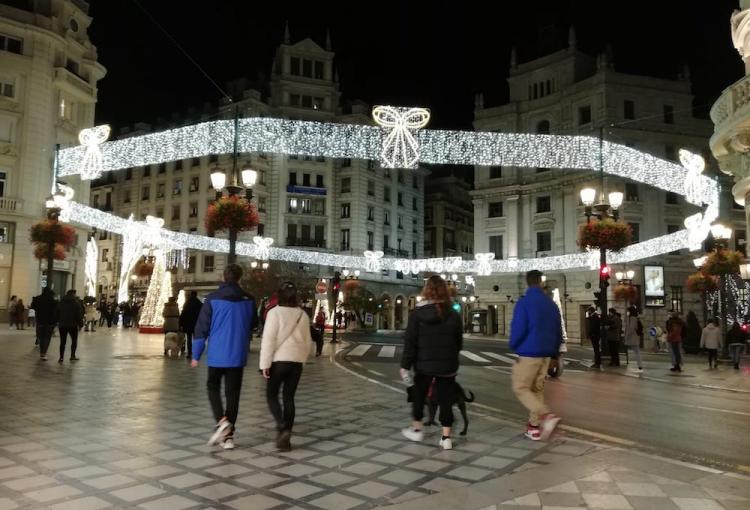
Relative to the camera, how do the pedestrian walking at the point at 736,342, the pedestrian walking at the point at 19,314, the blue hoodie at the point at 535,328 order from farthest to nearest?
1. the pedestrian walking at the point at 19,314
2. the pedestrian walking at the point at 736,342
3. the blue hoodie at the point at 535,328

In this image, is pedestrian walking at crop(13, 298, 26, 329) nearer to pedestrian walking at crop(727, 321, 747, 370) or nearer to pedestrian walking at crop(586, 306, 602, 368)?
pedestrian walking at crop(586, 306, 602, 368)

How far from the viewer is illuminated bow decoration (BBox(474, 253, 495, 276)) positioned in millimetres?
46969

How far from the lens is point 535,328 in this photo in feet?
22.6

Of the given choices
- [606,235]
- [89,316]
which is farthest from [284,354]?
[89,316]

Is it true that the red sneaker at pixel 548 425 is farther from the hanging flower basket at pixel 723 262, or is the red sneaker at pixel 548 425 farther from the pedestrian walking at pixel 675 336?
the hanging flower basket at pixel 723 262

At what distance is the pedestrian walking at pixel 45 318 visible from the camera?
15.4m

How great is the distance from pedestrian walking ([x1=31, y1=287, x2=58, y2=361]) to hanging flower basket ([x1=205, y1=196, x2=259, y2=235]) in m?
4.64

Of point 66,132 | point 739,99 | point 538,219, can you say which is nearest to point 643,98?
point 538,219

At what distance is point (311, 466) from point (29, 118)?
39925 millimetres

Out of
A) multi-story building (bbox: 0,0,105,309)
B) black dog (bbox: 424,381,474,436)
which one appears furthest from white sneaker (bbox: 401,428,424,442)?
multi-story building (bbox: 0,0,105,309)

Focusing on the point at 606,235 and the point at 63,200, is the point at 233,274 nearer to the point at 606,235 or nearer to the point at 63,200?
the point at 606,235

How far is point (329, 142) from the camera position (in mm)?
19891

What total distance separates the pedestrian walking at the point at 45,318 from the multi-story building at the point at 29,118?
23.9 m

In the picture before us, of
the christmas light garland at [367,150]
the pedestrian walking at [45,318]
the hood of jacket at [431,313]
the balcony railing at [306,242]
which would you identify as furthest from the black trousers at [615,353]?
the balcony railing at [306,242]
